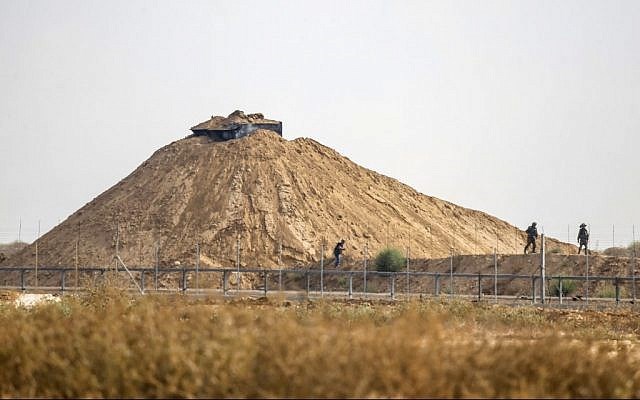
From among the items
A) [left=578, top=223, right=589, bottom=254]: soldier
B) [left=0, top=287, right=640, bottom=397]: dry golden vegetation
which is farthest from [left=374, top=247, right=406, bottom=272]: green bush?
[left=0, top=287, right=640, bottom=397]: dry golden vegetation

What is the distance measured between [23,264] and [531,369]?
283 feet

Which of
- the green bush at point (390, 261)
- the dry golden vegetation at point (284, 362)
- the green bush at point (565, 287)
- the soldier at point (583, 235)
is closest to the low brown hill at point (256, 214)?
the green bush at point (390, 261)

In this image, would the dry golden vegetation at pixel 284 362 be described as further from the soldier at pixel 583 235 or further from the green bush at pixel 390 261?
the green bush at pixel 390 261

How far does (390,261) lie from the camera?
7888 centimetres

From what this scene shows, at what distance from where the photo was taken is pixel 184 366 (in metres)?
13.0

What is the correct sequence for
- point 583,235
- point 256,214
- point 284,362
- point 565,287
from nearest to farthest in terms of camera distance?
point 284,362, point 565,287, point 583,235, point 256,214

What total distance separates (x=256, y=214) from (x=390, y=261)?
19.2m

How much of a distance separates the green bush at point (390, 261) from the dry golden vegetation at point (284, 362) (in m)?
62.6

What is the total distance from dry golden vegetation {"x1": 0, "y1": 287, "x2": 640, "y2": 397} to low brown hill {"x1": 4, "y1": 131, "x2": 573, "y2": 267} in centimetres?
6735

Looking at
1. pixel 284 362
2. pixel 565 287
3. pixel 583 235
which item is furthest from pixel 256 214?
pixel 284 362

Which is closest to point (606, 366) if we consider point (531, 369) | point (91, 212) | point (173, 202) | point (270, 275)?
point (531, 369)

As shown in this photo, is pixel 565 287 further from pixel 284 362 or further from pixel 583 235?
pixel 284 362

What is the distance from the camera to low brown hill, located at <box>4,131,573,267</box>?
91.0 m

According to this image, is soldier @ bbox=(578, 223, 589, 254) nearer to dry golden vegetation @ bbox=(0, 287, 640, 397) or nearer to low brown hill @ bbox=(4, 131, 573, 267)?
low brown hill @ bbox=(4, 131, 573, 267)
